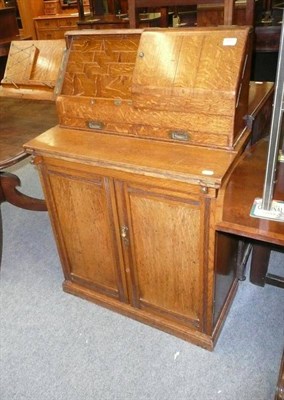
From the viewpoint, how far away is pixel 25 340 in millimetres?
1706

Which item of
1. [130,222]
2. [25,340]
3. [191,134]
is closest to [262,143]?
[191,134]

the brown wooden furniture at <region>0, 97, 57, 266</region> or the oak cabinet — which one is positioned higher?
the brown wooden furniture at <region>0, 97, 57, 266</region>

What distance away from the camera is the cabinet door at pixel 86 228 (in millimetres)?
1473

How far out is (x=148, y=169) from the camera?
47.6 inches

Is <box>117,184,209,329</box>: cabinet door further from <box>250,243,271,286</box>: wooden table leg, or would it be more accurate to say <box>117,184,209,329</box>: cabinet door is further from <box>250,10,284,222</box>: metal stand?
<box>250,243,271,286</box>: wooden table leg

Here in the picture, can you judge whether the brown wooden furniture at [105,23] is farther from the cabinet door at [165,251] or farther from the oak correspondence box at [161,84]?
the cabinet door at [165,251]

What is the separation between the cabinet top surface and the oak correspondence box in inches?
1.7

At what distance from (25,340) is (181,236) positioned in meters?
0.96

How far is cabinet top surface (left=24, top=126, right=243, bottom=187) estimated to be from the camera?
3.81 feet

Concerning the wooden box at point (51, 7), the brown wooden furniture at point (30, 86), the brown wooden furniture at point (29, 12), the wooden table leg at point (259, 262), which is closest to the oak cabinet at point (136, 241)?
the wooden table leg at point (259, 262)

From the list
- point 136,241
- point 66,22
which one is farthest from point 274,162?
point 66,22

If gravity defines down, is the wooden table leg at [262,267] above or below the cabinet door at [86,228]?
below

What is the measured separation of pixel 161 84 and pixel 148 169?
33 centimetres

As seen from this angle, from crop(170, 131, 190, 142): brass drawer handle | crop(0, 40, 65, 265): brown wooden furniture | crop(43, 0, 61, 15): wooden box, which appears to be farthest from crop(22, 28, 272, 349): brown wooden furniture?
crop(43, 0, 61, 15): wooden box
